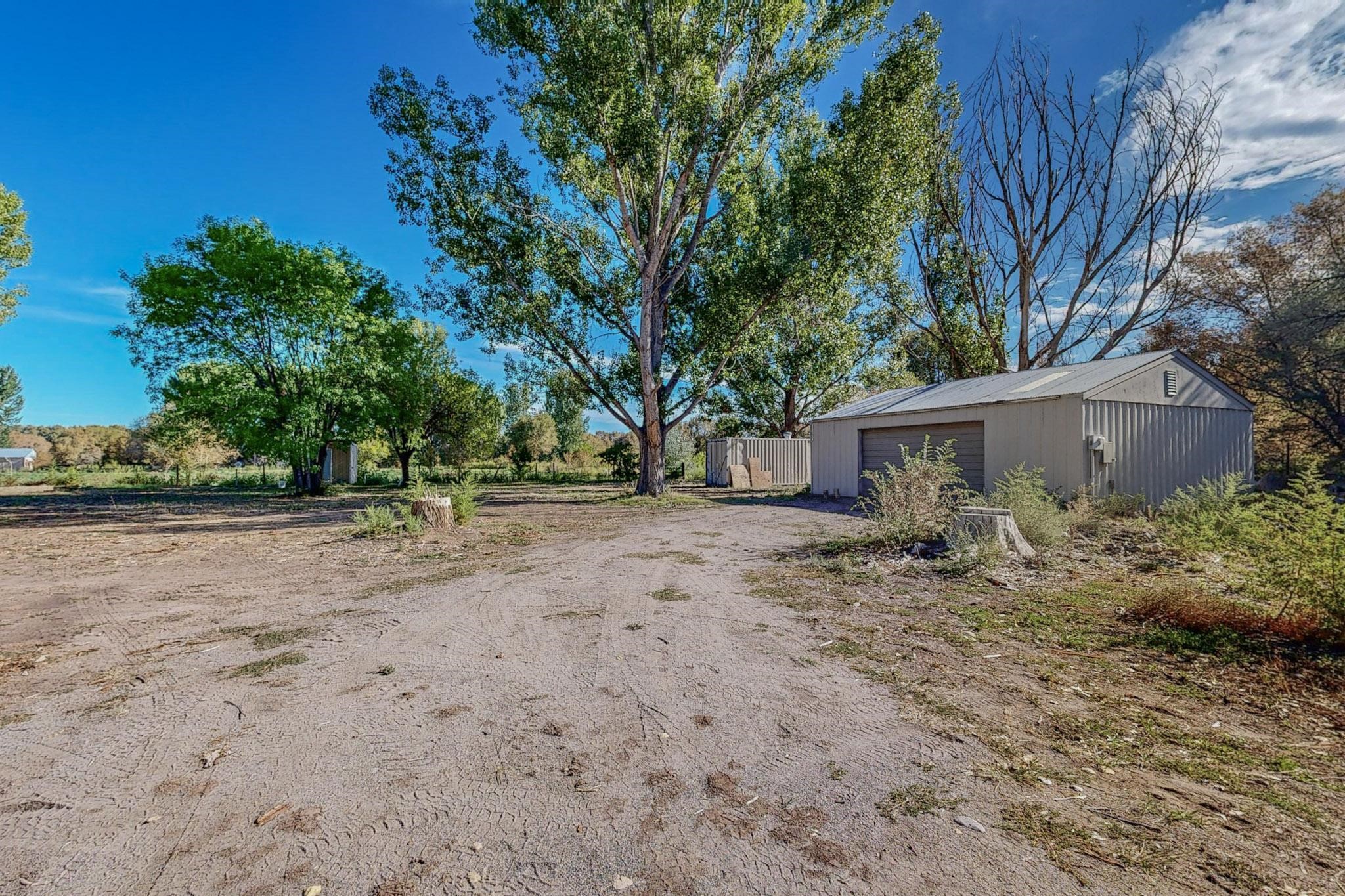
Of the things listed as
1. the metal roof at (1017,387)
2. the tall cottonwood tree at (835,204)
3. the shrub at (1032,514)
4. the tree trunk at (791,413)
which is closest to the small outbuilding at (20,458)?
the tree trunk at (791,413)

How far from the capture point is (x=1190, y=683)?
3041 millimetres

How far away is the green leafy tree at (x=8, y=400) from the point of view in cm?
4247

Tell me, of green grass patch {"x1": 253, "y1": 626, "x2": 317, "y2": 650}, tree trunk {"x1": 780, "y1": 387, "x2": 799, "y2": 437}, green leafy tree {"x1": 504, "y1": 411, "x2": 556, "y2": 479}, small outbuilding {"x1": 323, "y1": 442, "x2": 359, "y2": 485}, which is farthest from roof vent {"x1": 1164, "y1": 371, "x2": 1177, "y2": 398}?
small outbuilding {"x1": 323, "y1": 442, "x2": 359, "y2": 485}

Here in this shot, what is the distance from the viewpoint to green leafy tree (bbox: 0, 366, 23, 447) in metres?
42.5

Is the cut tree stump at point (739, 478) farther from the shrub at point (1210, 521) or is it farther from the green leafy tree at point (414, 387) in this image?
the shrub at point (1210, 521)

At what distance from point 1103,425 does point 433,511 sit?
12.1 meters

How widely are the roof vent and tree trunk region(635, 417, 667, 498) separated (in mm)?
11243

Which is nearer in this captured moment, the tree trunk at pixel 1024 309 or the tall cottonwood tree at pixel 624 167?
the tall cottonwood tree at pixel 624 167

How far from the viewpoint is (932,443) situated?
13016mm

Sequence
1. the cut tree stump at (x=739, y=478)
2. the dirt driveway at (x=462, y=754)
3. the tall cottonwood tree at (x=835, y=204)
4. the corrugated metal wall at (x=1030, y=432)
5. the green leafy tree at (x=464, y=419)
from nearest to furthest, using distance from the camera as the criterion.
Answer: the dirt driveway at (x=462, y=754)
the corrugated metal wall at (x=1030, y=432)
the tall cottonwood tree at (x=835, y=204)
the cut tree stump at (x=739, y=478)
the green leafy tree at (x=464, y=419)

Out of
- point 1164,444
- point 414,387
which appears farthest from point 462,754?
point 414,387

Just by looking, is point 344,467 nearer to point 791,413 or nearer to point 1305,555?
point 791,413

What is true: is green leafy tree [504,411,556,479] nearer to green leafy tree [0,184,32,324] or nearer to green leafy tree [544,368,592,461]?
green leafy tree [544,368,592,461]

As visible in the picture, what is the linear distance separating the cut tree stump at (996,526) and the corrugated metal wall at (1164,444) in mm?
4974
